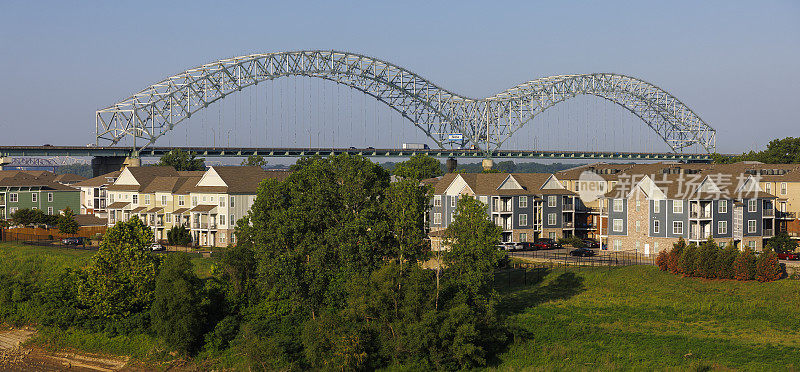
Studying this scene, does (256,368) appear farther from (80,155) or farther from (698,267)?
(80,155)

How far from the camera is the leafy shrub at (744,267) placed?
5428 cm

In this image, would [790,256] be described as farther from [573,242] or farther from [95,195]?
[95,195]

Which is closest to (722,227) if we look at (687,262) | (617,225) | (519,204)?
(617,225)

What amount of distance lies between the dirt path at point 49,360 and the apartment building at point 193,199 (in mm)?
28537

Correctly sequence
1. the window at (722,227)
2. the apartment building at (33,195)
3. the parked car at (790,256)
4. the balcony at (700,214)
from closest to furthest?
the parked car at (790,256) < the balcony at (700,214) < the window at (722,227) < the apartment building at (33,195)

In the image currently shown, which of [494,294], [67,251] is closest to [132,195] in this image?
[67,251]

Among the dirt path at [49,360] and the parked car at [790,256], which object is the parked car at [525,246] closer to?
the parked car at [790,256]

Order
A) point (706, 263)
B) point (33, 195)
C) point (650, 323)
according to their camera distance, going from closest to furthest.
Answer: point (650, 323) → point (706, 263) → point (33, 195)

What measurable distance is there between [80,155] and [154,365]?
100 meters

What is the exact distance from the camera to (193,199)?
8544 cm

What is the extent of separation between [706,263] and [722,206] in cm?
1707

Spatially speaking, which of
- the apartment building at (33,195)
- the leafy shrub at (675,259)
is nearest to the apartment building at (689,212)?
the leafy shrub at (675,259)

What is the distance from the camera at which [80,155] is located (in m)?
139

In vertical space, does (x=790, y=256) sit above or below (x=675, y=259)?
below
